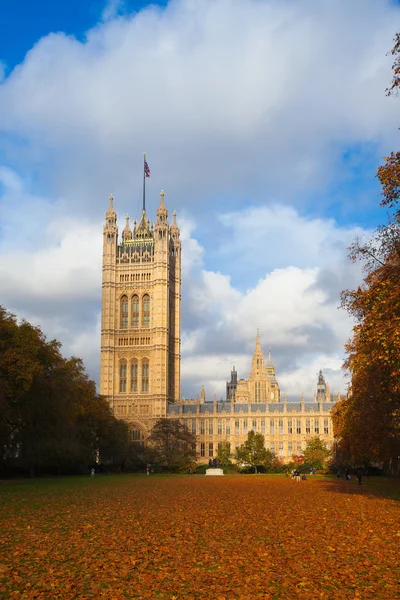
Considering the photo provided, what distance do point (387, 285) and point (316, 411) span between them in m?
109

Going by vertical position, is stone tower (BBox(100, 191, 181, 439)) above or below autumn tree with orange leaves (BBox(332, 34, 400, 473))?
above

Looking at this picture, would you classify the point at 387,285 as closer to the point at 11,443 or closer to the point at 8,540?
the point at 8,540

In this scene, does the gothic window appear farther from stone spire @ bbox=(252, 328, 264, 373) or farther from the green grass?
the green grass

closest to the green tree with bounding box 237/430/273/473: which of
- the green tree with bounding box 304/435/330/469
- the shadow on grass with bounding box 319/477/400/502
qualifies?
the green tree with bounding box 304/435/330/469

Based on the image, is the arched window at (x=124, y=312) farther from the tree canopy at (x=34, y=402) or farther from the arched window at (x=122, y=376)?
the tree canopy at (x=34, y=402)

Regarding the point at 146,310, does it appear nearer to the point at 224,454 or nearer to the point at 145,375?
the point at 145,375

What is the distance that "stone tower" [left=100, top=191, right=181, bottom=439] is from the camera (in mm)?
134500

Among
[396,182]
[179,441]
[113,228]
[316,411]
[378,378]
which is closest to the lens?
[396,182]

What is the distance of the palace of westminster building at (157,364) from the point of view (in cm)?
13088

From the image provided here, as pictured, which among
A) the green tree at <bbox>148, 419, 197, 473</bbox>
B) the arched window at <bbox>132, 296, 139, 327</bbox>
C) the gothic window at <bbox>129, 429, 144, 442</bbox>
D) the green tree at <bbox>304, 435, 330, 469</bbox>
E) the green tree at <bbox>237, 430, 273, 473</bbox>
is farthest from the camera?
the arched window at <bbox>132, 296, 139, 327</bbox>

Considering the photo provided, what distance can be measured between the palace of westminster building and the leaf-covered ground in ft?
349

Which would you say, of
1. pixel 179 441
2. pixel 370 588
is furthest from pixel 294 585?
pixel 179 441

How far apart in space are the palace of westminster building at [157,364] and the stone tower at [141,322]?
0.68 ft

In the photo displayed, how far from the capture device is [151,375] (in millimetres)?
135500
